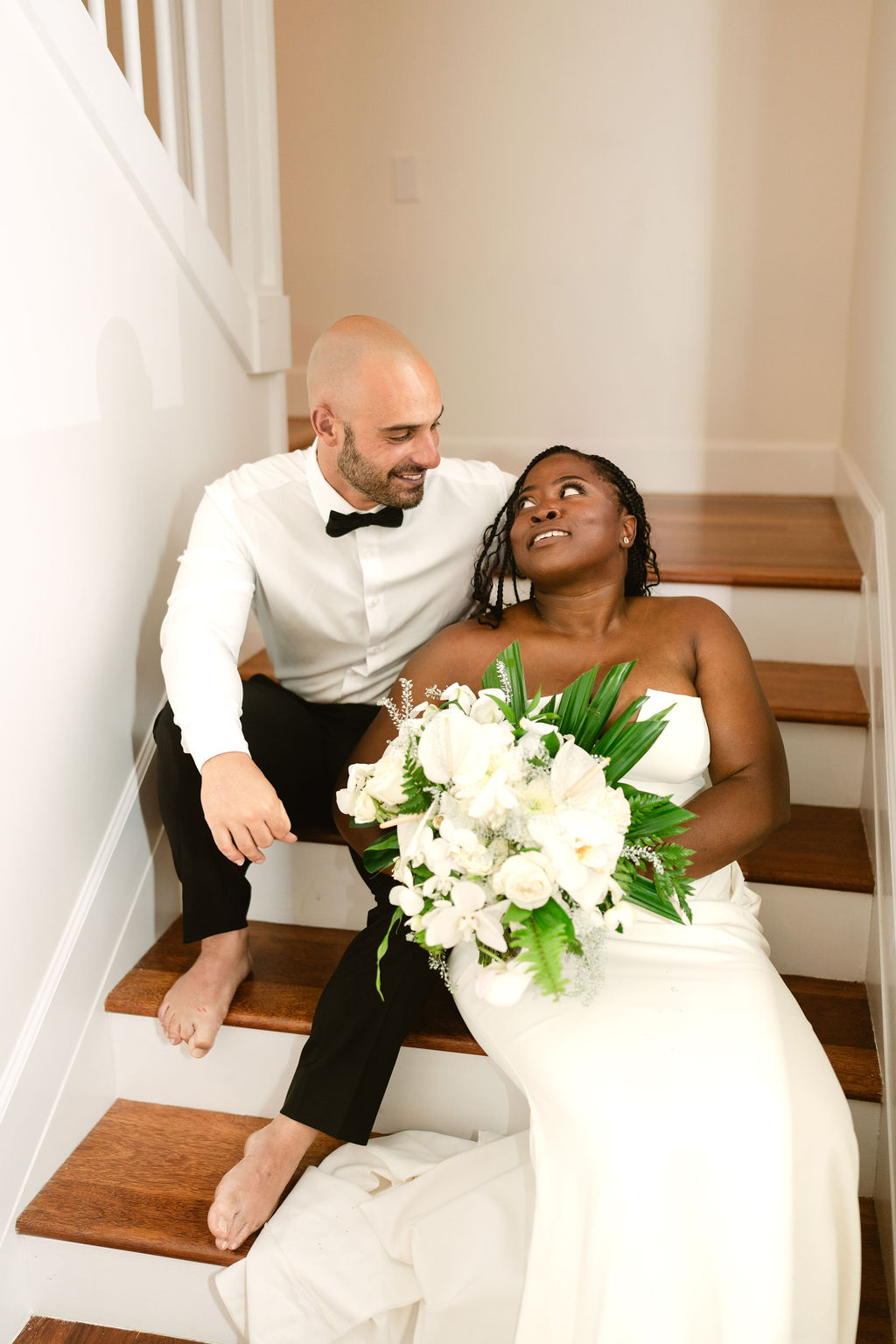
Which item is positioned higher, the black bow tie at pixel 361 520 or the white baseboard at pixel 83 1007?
the black bow tie at pixel 361 520

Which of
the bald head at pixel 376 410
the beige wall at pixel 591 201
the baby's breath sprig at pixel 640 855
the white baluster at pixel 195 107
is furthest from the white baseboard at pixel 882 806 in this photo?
the white baluster at pixel 195 107

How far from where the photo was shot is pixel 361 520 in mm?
2025

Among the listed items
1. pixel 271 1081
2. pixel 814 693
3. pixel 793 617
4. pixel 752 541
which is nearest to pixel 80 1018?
pixel 271 1081

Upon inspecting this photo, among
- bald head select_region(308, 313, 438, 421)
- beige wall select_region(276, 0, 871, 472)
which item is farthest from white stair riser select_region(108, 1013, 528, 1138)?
beige wall select_region(276, 0, 871, 472)

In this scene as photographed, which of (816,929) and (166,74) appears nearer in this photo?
(816,929)

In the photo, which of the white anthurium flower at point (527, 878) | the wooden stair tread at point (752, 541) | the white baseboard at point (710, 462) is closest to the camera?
the white anthurium flower at point (527, 878)

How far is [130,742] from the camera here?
2.06 metres

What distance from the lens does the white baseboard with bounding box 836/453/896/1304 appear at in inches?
65.4

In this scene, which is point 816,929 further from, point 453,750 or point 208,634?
point 208,634

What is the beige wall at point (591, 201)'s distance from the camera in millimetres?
3332

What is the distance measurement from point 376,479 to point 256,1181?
119 cm

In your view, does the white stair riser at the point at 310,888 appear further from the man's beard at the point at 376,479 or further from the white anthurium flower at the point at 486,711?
the white anthurium flower at the point at 486,711

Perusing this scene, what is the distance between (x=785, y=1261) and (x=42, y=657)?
1.34 metres

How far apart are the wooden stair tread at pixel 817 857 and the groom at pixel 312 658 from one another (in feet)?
2.26
